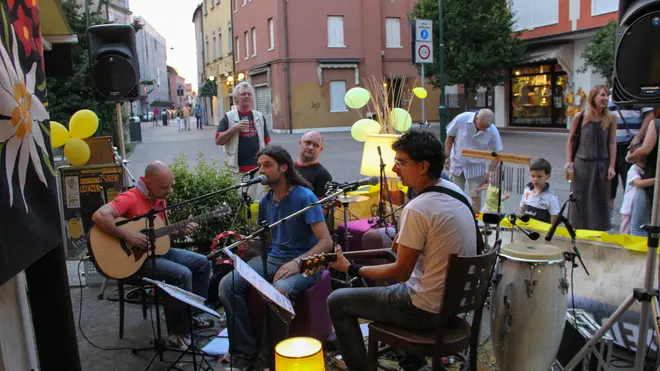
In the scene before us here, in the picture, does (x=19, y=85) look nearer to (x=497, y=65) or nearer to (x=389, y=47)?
(x=497, y=65)

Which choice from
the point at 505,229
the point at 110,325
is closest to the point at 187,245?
the point at 110,325

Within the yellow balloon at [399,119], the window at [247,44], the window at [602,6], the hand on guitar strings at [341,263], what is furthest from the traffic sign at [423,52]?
the window at [247,44]

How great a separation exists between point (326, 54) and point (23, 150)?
2299 cm

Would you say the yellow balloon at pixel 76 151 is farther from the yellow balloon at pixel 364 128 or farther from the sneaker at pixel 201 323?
the yellow balloon at pixel 364 128

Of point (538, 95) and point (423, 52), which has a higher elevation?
point (423, 52)

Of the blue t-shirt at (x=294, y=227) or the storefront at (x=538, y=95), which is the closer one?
the blue t-shirt at (x=294, y=227)

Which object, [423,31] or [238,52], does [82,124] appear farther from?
[238,52]

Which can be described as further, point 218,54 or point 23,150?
point 218,54

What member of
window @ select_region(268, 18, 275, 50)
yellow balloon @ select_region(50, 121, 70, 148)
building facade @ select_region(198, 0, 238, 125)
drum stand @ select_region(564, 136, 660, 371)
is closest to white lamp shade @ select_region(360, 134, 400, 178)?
drum stand @ select_region(564, 136, 660, 371)

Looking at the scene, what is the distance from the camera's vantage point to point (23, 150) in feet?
7.63

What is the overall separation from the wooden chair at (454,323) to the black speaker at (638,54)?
1.39 meters

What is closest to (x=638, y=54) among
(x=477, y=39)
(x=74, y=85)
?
(x=74, y=85)

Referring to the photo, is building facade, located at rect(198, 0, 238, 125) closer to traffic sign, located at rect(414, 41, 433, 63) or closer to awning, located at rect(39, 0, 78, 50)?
traffic sign, located at rect(414, 41, 433, 63)

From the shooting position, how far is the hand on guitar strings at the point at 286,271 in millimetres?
3477
